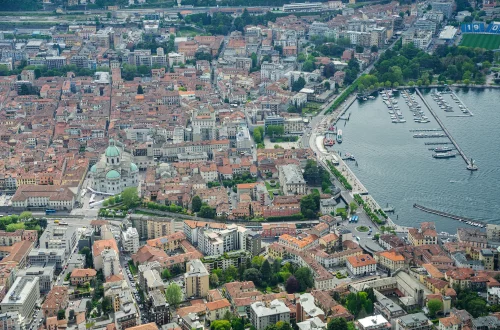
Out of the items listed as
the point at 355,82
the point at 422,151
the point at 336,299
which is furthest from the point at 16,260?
the point at 355,82

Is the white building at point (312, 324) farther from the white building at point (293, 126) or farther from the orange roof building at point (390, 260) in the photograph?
the white building at point (293, 126)

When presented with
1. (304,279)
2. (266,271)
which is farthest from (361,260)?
(266,271)

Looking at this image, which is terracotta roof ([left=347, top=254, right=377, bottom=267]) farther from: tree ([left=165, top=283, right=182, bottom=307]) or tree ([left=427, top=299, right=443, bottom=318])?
tree ([left=165, top=283, right=182, bottom=307])

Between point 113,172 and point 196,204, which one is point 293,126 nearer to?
point 113,172

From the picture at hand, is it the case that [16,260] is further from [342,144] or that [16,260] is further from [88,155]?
[342,144]

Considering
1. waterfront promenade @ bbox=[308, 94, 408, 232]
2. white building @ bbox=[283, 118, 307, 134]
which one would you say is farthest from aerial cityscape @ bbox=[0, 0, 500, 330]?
white building @ bbox=[283, 118, 307, 134]
